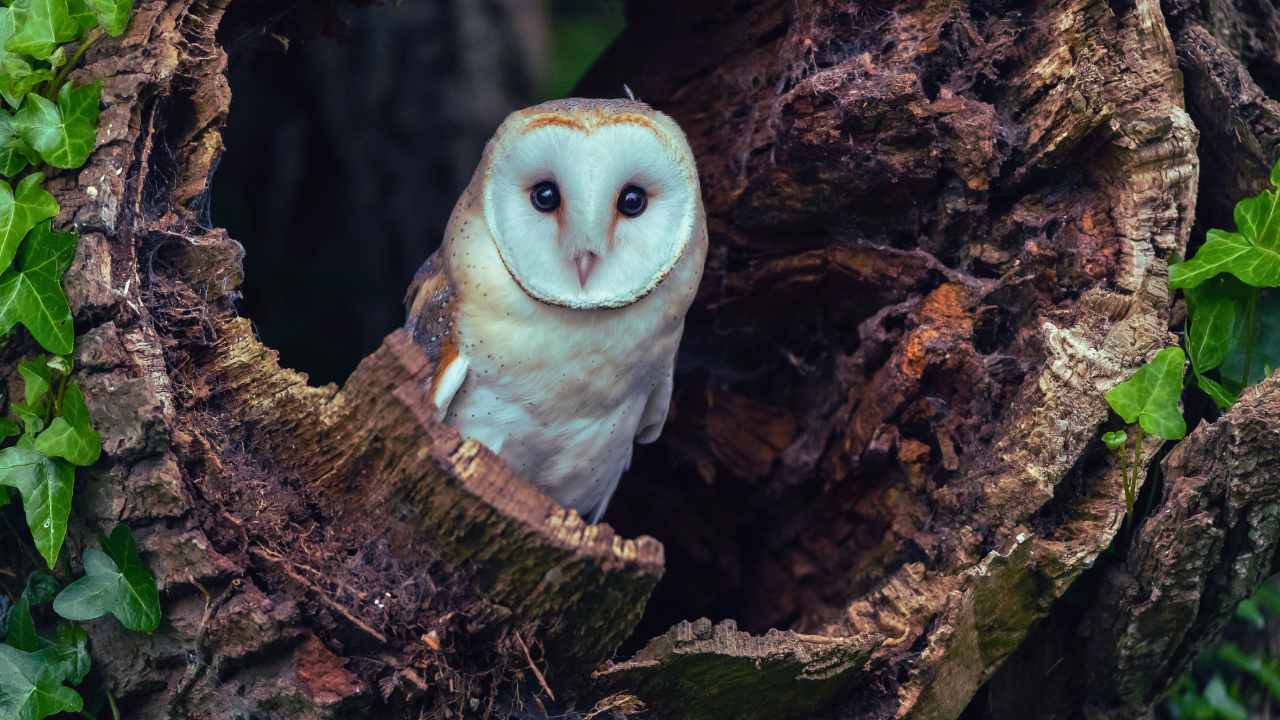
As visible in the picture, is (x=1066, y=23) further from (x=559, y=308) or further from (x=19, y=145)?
(x=19, y=145)

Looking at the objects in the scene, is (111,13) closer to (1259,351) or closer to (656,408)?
(656,408)

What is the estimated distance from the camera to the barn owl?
2039 millimetres

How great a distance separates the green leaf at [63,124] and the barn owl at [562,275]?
717 mm

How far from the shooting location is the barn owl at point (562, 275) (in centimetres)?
204

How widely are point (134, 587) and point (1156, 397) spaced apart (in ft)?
5.41

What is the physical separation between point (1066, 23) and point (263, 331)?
9.60 feet

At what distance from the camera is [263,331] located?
12.8ft

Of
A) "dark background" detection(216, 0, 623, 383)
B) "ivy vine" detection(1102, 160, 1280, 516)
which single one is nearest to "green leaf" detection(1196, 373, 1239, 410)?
"ivy vine" detection(1102, 160, 1280, 516)

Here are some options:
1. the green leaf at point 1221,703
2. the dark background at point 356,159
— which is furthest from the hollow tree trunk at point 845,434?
the dark background at point 356,159

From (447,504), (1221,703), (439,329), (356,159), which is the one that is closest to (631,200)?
(439,329)

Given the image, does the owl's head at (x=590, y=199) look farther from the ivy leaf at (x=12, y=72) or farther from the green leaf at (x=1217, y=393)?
the green leaf at (x=1217, y=393)

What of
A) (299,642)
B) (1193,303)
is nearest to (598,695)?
(299,642)

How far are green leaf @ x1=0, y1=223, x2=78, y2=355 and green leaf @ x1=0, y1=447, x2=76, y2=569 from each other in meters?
0.18

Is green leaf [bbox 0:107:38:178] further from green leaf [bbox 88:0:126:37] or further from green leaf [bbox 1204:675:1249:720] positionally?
green leaf [bbox 1204:675:1249:720]
